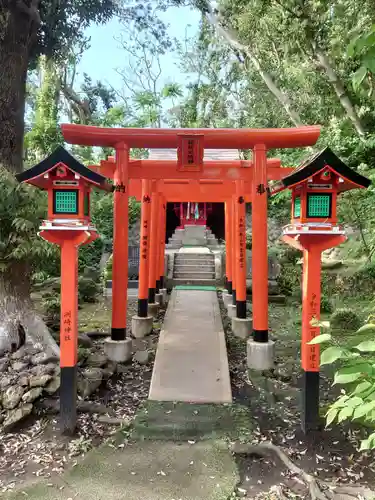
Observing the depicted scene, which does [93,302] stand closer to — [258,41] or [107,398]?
[107,398]

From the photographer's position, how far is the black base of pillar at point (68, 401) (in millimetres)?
4750

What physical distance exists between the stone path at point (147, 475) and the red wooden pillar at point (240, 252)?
16.6 feet

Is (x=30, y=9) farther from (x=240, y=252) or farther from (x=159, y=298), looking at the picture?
(x=159, y=298)

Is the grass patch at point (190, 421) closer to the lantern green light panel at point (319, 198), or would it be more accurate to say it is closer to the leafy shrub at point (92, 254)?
the lantern green light panel at point (319, 198)

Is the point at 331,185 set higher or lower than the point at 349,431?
higher

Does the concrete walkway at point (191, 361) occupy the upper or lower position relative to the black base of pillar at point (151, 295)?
lower

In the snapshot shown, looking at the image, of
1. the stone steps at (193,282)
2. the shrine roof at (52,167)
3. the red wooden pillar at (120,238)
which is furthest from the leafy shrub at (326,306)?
the shrine roof at (52,167)

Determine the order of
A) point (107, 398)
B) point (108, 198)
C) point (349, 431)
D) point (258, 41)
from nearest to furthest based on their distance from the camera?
point (349, 431) → point (107, 398) → point (258, 41) → point (108, 198)

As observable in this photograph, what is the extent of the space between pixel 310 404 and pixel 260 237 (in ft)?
9.59

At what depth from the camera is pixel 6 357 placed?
19.3 feet

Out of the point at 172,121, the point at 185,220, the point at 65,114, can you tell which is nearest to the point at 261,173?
the point at 185,220

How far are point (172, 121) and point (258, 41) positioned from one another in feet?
53.6

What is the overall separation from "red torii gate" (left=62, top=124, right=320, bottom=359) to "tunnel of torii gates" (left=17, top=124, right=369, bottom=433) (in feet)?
0.05

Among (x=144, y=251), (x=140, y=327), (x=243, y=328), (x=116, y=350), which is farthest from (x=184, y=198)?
(x=116, y=350)
